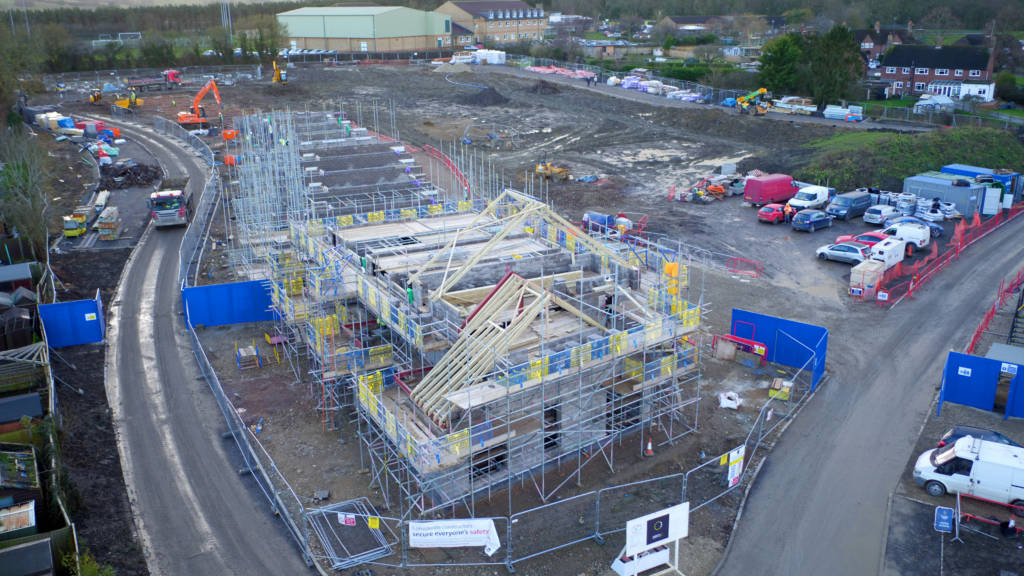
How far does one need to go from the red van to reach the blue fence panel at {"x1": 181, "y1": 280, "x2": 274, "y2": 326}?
1202 inches

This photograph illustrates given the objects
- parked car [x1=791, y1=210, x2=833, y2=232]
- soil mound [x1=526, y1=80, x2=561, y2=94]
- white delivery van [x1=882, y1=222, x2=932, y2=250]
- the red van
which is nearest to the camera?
white delivery van [x1=882, y1=222, x2=932, y2=250]

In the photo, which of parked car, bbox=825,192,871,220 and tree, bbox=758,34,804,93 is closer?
parked car, bbox=825,192,871,220

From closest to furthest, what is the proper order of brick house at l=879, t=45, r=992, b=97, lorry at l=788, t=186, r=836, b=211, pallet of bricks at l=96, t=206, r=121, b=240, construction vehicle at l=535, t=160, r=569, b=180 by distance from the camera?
pallet of bricks at l=96, t=206, r=121, b=240, lorry at l=788, t=186, r=836, b=211, construction vehicle at l=535, t=160, r=569, b=180, brick house at l=879, t=45, r=992, b=97

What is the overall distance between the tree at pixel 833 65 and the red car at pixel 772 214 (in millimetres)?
31824

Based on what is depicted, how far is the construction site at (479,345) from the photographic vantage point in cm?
2053

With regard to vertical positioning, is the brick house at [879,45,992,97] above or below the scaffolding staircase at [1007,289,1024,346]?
above

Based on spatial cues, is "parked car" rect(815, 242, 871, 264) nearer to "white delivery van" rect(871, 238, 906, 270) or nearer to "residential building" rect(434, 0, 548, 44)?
"white delivery van" rect(871, 238, 906, 270)

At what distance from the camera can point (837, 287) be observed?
A: 36344mm

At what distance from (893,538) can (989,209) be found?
1385 inches

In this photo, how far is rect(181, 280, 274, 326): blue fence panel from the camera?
32000 millimetres

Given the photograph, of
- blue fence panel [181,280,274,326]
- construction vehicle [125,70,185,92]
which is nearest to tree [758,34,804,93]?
blue fence panel [181,280,274,326]

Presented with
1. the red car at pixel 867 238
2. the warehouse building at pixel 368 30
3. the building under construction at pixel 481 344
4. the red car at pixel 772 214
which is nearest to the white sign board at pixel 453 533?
the building under construction at pixel 481 344

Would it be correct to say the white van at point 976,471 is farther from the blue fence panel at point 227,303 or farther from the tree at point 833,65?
the tree at point 833,65

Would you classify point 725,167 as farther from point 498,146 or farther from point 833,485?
point 833,485
